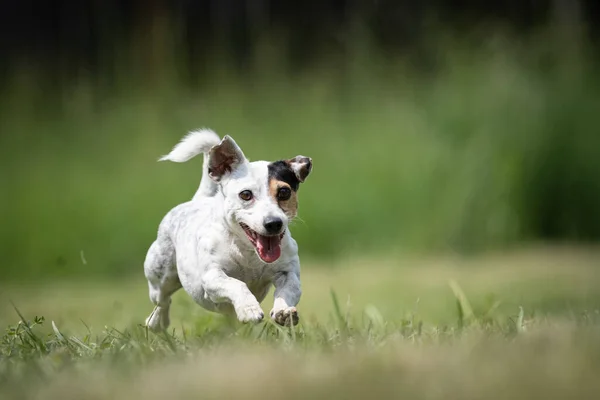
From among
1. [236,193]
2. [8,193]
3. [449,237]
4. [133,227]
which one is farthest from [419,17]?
[236,193]

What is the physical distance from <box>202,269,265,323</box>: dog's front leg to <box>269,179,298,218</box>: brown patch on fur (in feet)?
1.02

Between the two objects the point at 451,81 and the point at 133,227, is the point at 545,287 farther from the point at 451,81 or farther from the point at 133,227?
the point at 133,227

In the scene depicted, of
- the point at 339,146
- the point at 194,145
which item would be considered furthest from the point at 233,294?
the point at 339,146

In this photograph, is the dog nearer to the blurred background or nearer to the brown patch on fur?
the brown patch on fur

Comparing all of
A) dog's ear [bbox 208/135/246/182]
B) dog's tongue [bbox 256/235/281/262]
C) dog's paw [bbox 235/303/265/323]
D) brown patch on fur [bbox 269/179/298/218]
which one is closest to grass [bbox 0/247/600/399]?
dog's paw [bbox 235/303/265/323]

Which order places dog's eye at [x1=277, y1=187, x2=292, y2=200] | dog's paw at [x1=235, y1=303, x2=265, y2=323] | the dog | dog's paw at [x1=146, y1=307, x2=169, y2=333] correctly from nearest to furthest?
dog's paw at [x1=235, y1=303, x2=265, y2=323], the dog, dog's eye at [x1=277, y1=187, x2=292, y2=200], dog's paw at [x1=146, y1=307, x2=169, y2=333]

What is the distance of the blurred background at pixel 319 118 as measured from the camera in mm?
7020

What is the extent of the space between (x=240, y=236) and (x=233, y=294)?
0.29 metres

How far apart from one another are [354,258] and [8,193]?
288cm

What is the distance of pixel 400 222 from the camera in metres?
7.07

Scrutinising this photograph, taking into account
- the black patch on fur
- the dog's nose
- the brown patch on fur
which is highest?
the black patch on fur

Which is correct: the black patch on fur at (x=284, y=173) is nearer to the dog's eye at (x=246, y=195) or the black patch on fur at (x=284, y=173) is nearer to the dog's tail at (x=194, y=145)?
the dog's eye at (x=246, y=195)

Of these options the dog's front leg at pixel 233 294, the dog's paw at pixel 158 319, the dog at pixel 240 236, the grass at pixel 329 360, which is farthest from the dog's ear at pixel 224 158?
the dog's paw at pixel 158 319

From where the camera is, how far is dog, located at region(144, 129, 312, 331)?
3.46m
